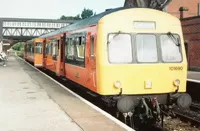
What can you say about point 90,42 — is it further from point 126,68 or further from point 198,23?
point 198,23

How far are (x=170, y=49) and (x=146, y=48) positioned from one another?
67 cm

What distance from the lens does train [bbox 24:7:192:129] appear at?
8.66m

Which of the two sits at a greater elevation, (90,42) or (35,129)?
(90,42)

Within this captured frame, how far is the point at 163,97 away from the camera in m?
9.09

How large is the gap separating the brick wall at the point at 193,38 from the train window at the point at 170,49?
63.5 feet

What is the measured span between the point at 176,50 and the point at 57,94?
431 cm

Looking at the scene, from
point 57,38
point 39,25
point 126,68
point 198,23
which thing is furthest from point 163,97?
point 39,25

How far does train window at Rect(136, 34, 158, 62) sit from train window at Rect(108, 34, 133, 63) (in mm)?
243

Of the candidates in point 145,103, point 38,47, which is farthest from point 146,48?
point 38,47

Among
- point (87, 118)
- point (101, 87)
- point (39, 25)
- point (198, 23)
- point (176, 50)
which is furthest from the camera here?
point (39, 25)

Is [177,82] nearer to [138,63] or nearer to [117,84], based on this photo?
[138,63]

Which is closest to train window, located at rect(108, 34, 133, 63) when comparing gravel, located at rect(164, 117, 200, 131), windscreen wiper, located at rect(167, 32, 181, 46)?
windscreen wiper, located at rect(167, 32, 181, 46)

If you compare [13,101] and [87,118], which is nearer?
[87,118]

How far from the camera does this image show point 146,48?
29.7 feet
